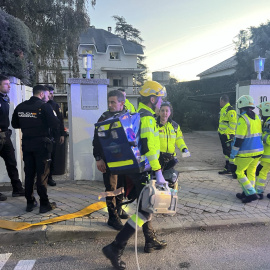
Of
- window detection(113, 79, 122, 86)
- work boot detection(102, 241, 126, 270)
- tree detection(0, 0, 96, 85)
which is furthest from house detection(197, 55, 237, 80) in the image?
work boot detection(102, 241, 126, 270)

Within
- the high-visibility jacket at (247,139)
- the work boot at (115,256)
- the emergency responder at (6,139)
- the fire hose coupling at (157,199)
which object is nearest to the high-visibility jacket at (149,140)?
the fire hose coupling at (157,199)

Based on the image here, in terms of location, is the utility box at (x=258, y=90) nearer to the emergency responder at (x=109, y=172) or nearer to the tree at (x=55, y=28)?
the emergency responder at (x=109, y=172)

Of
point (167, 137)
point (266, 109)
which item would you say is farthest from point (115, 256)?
point (266, 109)

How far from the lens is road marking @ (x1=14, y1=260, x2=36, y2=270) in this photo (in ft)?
9.57

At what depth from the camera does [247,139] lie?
4641mm

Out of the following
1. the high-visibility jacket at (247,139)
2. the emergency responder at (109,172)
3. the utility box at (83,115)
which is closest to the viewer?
the emergency responder at (109,172)

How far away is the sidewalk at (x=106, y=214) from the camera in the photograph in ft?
11.8

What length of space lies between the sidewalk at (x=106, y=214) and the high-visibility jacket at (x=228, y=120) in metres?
1.32

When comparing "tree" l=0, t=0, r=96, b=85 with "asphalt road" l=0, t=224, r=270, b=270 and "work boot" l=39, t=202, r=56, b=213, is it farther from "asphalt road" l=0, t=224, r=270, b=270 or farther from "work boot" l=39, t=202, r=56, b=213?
"asphalt road" l=0, t=224, r=270, b=270

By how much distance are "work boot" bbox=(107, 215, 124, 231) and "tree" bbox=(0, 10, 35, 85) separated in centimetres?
390

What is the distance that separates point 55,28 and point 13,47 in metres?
10.4

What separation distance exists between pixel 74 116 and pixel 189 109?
16824mm

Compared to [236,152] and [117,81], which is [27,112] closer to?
[236,152]

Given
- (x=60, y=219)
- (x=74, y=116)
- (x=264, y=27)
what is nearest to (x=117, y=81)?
(x=264, y=27)
